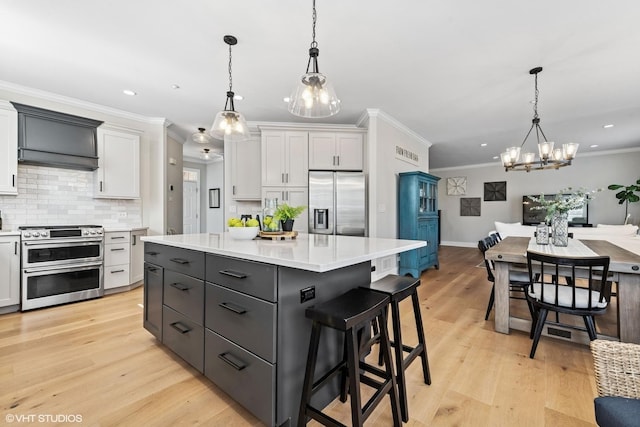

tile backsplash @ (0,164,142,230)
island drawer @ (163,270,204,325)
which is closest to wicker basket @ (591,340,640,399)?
island drawer @ (163,270,204,325)

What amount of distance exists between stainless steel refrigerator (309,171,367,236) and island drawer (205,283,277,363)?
2585 mm

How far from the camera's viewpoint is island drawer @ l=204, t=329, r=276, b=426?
1.30 metres

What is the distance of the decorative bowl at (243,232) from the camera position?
2.03 m

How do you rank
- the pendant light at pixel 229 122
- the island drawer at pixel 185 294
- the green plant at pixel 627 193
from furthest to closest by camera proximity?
1. the green plant at pixel 627 193
2. the pendant light at pixel 229 122
3. the island drawer at pixel 185 294

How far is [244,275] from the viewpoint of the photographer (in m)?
1.40

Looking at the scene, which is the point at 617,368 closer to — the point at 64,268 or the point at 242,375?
the point at 242,375

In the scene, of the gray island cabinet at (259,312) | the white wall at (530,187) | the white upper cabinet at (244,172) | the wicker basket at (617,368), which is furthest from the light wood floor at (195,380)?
the white wall at (530,187)

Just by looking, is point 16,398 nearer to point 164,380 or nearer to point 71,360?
point 71,360

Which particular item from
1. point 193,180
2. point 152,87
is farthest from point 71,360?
point 193,180

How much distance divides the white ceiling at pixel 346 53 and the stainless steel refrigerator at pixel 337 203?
1017 millimetres

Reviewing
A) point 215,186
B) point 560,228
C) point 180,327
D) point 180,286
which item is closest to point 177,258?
point 180,286

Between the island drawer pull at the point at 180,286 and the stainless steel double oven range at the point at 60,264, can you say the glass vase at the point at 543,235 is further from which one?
the stainless steel double oven range at the point at 60,264

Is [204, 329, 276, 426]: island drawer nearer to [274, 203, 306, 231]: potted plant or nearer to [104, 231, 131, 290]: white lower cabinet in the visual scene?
[274, 203, 306, 231]: potted plant

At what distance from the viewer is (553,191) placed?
747 cm
